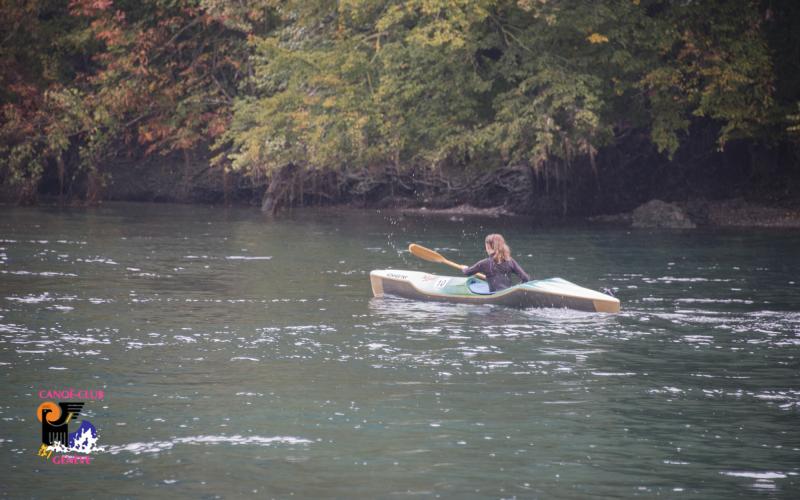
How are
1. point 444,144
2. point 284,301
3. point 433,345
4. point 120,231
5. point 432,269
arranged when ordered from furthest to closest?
point 444,144, point 120,231, point 432,269, point 284,301, point 433,345

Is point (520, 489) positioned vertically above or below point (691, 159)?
below

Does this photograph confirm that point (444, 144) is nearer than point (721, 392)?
No

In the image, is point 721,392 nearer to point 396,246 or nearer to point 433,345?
point 433,345

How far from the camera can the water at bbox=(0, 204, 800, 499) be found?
26.3 feet

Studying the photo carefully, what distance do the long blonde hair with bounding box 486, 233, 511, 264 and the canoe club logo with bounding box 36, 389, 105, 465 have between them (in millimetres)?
7305

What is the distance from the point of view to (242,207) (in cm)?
4066

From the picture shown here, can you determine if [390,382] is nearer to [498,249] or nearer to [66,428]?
[66,428]

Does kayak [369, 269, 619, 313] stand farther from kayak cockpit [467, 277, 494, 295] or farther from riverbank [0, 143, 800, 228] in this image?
riverbank [0, 143, 800, 228]

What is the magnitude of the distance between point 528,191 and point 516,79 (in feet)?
14.7

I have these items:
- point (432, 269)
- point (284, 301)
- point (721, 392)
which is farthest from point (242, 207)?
point (721, 392)

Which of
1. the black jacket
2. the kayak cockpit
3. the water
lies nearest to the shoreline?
the water

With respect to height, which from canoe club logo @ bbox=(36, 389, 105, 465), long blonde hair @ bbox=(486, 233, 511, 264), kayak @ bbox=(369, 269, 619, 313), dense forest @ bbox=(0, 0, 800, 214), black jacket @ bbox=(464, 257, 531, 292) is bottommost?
canoe club logo @ bbox=(36, 389, 105, 465)

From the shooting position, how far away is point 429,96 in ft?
108

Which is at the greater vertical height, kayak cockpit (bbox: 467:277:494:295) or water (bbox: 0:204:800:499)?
kayak cockpit (bbox: 467:277:494:295)
